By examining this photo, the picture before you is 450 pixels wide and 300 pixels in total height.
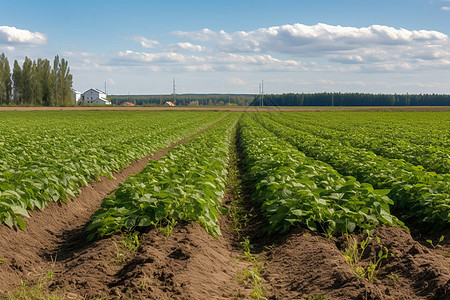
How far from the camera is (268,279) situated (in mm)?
5539

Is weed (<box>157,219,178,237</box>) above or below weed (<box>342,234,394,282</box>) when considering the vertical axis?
above

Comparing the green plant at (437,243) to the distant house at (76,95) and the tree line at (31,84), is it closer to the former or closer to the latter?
the tree line at (31,84)

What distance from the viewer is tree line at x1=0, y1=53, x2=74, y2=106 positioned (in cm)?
9594

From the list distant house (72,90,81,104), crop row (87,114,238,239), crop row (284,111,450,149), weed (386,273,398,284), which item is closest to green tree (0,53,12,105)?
distant house (72,90,81,104)

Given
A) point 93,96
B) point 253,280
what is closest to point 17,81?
point 93,96

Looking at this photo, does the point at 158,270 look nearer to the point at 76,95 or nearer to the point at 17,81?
the point at 17,81

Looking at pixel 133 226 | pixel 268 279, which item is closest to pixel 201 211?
pixel 133 226

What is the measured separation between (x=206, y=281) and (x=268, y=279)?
88cm

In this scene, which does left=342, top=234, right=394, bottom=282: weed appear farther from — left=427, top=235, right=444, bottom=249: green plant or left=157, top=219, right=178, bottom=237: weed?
left=157, top=219, right=178, bottom=237: weed

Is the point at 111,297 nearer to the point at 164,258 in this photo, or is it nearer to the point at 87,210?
the point at 164,258

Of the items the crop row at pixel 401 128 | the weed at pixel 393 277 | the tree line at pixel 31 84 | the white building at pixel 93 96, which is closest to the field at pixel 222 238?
the weed at pixel 393 277

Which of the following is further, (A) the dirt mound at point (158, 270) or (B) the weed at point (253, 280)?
(B) the weed at point (253, 280)

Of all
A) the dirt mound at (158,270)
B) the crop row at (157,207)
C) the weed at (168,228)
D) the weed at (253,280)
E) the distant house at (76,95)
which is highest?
the distant house at (76,95)

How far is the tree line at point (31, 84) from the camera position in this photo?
95.9 metres
